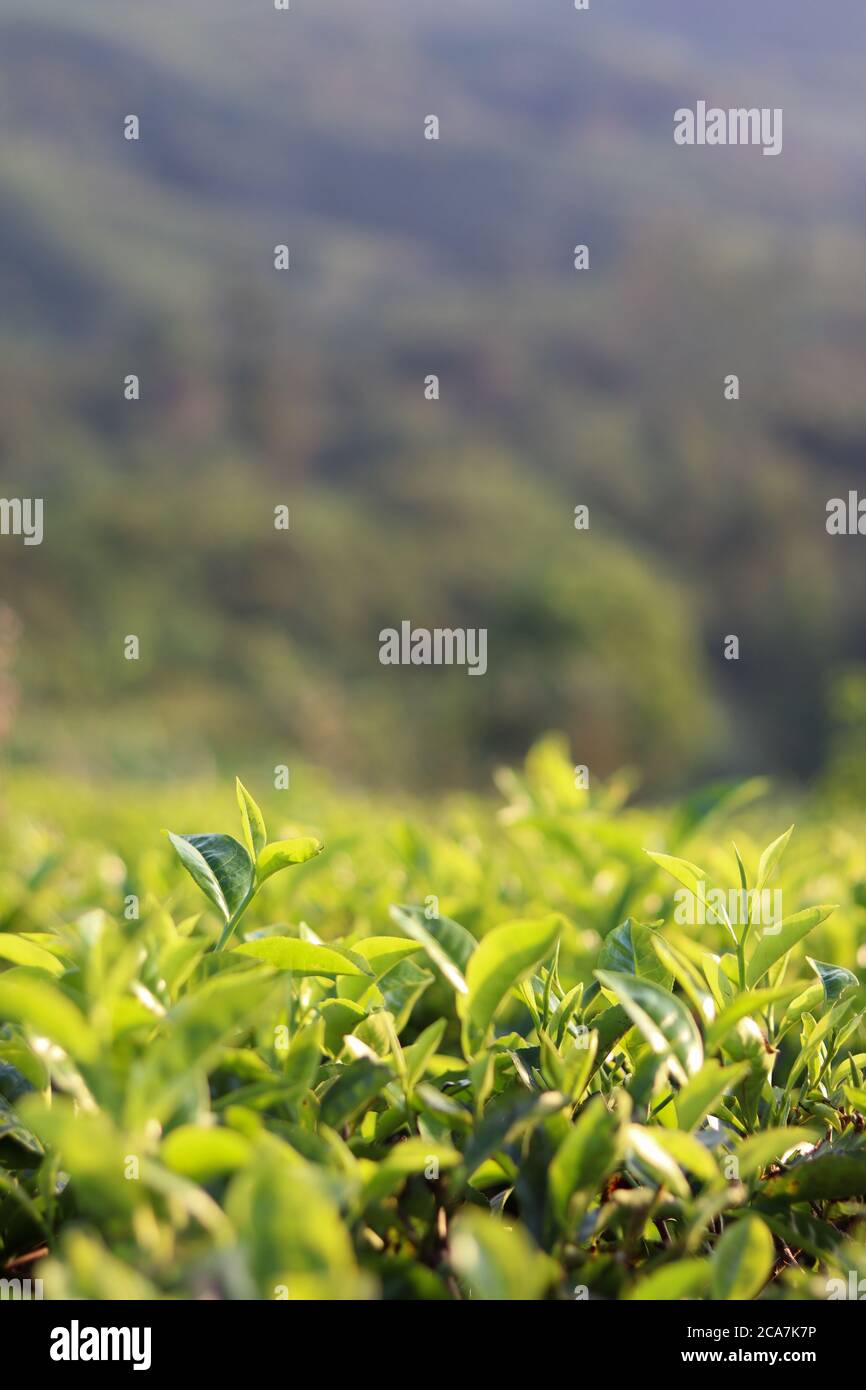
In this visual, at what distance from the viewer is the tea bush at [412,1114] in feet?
2.23

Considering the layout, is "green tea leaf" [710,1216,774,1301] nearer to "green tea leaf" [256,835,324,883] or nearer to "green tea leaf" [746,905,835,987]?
"green tea leaf" [746,905,835,987]

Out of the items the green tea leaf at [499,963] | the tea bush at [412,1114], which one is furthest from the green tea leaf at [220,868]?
the green tea leaf at [499,963]

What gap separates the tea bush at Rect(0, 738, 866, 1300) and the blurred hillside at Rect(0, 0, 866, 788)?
10888 mm

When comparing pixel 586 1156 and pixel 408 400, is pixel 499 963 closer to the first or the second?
pixel 586 1156

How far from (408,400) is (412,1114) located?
30.7 metres

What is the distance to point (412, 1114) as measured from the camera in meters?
0.97

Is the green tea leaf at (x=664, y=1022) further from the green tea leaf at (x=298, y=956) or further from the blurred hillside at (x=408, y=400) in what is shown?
the blurred hillside at (x=408, y=400)

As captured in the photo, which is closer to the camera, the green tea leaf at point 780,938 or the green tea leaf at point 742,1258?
the green tea leaf at point 742,1258

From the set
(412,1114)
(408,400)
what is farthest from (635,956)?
(408,400)

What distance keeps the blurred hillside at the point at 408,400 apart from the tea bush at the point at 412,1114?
10888mm

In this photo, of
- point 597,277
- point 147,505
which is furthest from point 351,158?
point 147,505

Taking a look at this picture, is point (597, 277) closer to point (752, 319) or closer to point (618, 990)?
point (752, 319)

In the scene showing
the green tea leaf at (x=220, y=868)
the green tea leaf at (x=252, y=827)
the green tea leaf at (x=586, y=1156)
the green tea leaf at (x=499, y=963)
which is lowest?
the green tea leaf at (x=586, y=1156)

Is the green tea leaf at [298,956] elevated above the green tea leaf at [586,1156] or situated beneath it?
elevated above
